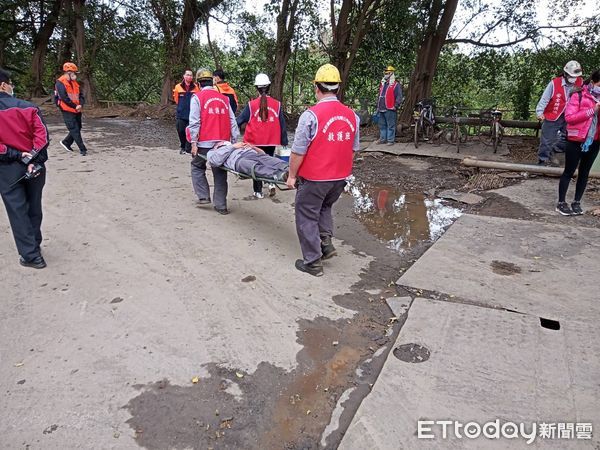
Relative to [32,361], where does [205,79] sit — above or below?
above

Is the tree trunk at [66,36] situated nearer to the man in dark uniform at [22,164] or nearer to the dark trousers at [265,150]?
the dark trousers at [265,150]

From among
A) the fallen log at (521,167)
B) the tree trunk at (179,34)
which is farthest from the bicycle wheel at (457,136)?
the tree trunk at (179,34)

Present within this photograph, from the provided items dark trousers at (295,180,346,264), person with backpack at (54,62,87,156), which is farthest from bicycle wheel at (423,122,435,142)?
person with backpack at (54,62,87,156)

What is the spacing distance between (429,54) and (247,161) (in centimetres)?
829

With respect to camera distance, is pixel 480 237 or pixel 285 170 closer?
pixel 285 170

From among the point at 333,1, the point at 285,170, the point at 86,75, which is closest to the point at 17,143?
the point at 285,170

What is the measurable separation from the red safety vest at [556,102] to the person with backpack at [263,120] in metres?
4.62

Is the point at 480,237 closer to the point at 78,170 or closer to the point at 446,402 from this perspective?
the point at 446,402

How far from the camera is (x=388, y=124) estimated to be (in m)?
10.2

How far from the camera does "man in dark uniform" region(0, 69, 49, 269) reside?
356 cm

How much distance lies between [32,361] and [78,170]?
5.17 metres

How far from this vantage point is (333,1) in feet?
38.7

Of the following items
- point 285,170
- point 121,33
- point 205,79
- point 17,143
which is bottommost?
point 285,170

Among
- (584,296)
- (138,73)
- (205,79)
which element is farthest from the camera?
(138,73)
